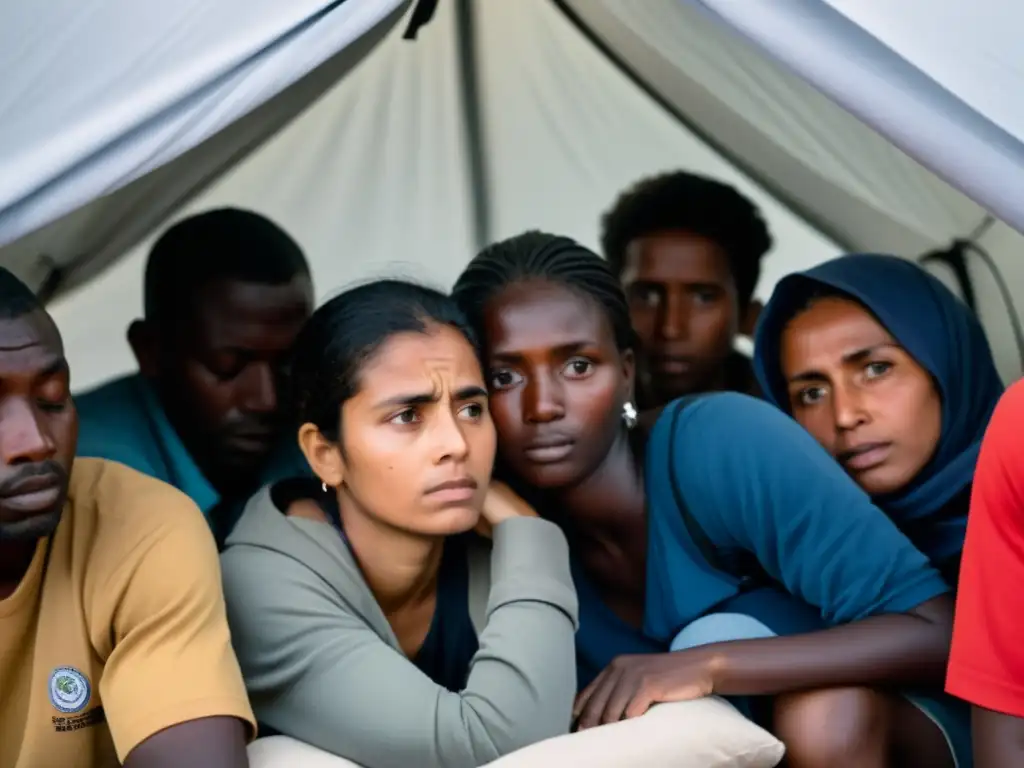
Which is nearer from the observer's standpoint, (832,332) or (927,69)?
(927,69)

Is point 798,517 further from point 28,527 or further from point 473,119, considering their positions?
point 473,119

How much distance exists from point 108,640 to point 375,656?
0.28 metres

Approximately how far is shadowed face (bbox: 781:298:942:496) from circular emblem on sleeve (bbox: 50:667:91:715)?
0.99 meters

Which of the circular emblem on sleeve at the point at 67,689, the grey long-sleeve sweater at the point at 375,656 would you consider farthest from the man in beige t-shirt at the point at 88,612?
the grey long-sleeve sweater at the point at 375,656

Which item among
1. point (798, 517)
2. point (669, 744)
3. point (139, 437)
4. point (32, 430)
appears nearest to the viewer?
point (32, 430)

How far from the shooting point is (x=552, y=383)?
167 cm

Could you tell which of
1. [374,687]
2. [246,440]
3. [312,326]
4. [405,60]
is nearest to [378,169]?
[405,60]

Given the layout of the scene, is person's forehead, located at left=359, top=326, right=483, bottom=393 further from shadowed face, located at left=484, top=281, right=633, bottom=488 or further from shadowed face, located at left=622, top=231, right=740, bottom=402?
shadowed face, located at left=622, top=231, right=740, bottom=402

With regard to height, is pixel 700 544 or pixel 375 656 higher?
pixel 700 544

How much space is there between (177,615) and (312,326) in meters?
0.46

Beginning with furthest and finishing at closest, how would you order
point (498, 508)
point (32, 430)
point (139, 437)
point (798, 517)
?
point (139, 437), point (498, 508), point (798, 517), point (32, 430)

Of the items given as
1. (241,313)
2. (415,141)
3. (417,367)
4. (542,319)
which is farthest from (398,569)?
(415,141)

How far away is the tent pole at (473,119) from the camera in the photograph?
2.41 meters

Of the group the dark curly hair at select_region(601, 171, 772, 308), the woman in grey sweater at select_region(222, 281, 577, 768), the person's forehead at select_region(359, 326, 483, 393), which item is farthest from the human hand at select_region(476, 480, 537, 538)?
the dark curly hair at select_region(601, 171, 772, 308)
